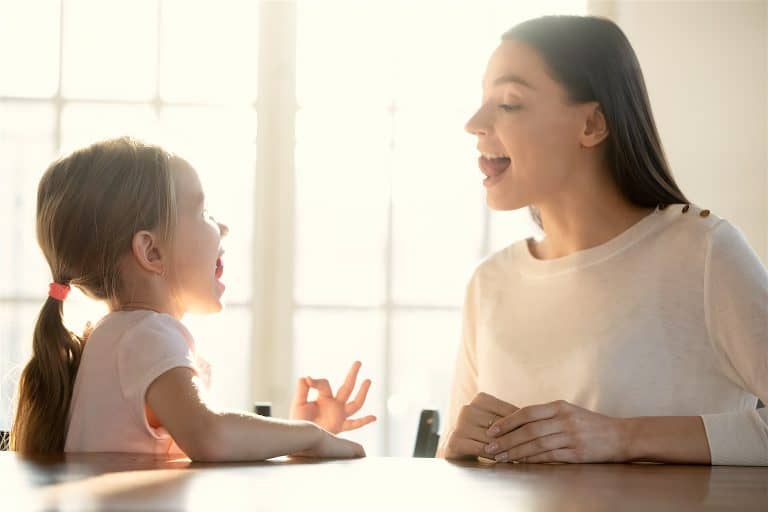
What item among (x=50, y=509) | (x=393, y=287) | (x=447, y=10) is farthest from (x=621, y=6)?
(x=50, y=509)

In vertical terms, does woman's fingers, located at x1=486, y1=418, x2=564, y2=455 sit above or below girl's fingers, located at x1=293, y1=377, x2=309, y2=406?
above

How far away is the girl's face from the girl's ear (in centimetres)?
2

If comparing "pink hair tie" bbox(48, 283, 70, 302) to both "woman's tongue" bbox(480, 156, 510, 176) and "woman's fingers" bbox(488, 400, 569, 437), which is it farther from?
"woman's tongue" bbox(480, 156, 510, 176)

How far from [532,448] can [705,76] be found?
255 cm

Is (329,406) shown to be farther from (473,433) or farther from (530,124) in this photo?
(530,124)

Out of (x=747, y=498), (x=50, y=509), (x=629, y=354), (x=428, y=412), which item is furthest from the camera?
(x=428, y=412)

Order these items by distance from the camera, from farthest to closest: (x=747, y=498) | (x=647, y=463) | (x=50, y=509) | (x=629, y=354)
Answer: (x=629, y=354)
(x=647, y=463)
(x=747, y=498)
(x=50, y=509)

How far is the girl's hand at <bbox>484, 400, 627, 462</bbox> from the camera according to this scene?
53.9 inches

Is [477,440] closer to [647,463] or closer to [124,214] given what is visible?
[647,463]

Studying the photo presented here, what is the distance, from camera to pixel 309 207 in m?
3.66

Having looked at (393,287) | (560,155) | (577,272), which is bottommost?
(393,287)

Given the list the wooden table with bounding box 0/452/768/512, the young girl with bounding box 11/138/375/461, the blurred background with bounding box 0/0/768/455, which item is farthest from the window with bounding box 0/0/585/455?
the wooden table with bounding box 0/452/768/512

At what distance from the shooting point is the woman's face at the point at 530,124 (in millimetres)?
1833

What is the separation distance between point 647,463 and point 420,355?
2.30m
